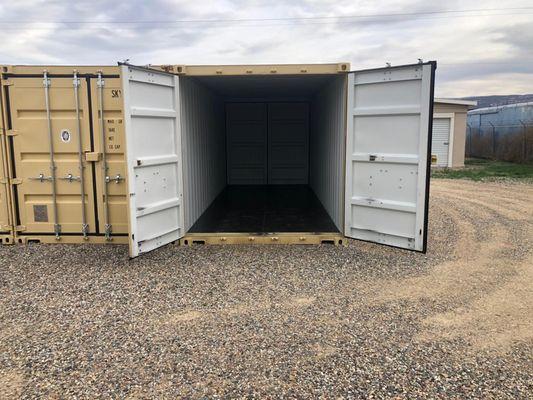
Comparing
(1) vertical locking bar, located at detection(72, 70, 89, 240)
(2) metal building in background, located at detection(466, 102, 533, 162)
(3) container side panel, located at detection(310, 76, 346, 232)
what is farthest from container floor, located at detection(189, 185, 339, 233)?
(2) metal building in background, located at detection(466, 102, 533, 162)

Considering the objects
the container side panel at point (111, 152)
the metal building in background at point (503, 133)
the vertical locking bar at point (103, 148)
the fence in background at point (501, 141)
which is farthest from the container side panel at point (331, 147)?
the metal building in background at point (503, 133)

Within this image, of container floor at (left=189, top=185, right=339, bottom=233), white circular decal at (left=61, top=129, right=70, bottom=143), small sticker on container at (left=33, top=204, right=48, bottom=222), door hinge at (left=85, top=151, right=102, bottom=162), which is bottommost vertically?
container floor at (left=189, top=185, right=339, bottom=233)

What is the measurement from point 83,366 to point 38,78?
474 cm

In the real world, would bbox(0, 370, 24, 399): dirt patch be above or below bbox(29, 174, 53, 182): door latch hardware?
below

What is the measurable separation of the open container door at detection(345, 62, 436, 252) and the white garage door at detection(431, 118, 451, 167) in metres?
14.9

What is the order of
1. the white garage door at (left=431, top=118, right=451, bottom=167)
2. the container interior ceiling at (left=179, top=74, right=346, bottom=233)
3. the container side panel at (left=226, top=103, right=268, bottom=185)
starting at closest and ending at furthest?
the container interior ceiling at (left=179, top=74, right=346, bottom=233)
the container side panel at (left=226, top=103, right=268, bottom=185)
the white garage door at (left=431, top=118, right=451, bottom=167)

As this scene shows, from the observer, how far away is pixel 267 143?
543 inches

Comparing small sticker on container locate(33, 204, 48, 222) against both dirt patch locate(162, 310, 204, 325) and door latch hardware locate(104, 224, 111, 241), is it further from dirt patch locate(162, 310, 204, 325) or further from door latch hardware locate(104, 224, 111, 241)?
dirt patch locate(162, 310, 204, 325)

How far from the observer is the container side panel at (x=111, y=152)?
6734 mm

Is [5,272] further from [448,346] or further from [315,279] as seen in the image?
[448,346]

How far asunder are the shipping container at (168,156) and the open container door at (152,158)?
0.02 metres

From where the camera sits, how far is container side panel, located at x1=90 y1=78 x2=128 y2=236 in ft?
22.1

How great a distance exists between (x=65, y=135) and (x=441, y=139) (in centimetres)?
1727

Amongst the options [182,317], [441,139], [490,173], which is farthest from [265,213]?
[441,139]
